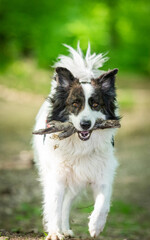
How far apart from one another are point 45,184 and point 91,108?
1.13m

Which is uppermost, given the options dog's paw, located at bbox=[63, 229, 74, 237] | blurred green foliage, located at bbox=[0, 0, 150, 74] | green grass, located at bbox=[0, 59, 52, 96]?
blurred green foliage, located at bbox=[0, 0, 150, 74]

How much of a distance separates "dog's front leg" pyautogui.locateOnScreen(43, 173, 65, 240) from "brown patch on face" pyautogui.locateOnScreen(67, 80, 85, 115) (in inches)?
32.2

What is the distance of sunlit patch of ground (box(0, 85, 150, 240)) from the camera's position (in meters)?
6.90

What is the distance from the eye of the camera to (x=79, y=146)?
16.1ft

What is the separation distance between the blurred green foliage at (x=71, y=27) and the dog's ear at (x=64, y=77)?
1837 cm

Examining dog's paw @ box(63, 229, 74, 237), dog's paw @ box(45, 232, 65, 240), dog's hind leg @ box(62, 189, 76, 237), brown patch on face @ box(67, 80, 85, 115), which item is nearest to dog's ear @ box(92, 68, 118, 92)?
brown patch on face @ box(67, 80, 85, 115)

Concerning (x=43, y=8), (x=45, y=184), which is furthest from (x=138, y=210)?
(x=43, y=8)

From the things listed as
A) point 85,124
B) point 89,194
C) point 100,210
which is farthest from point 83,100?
point 89,194

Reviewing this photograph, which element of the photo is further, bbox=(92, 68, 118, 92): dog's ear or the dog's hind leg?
the dog's hind leg

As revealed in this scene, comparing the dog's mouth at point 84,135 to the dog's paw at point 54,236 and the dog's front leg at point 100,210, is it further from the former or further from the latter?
the dog's paw at point 54,236

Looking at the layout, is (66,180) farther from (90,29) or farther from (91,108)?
(90,29)

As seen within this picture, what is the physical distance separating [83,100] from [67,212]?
156 cm

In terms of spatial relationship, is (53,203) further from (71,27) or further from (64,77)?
(71,27)

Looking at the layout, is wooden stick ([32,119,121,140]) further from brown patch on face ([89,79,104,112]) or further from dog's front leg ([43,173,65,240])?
dog's front leg ([43,173,65,240])
